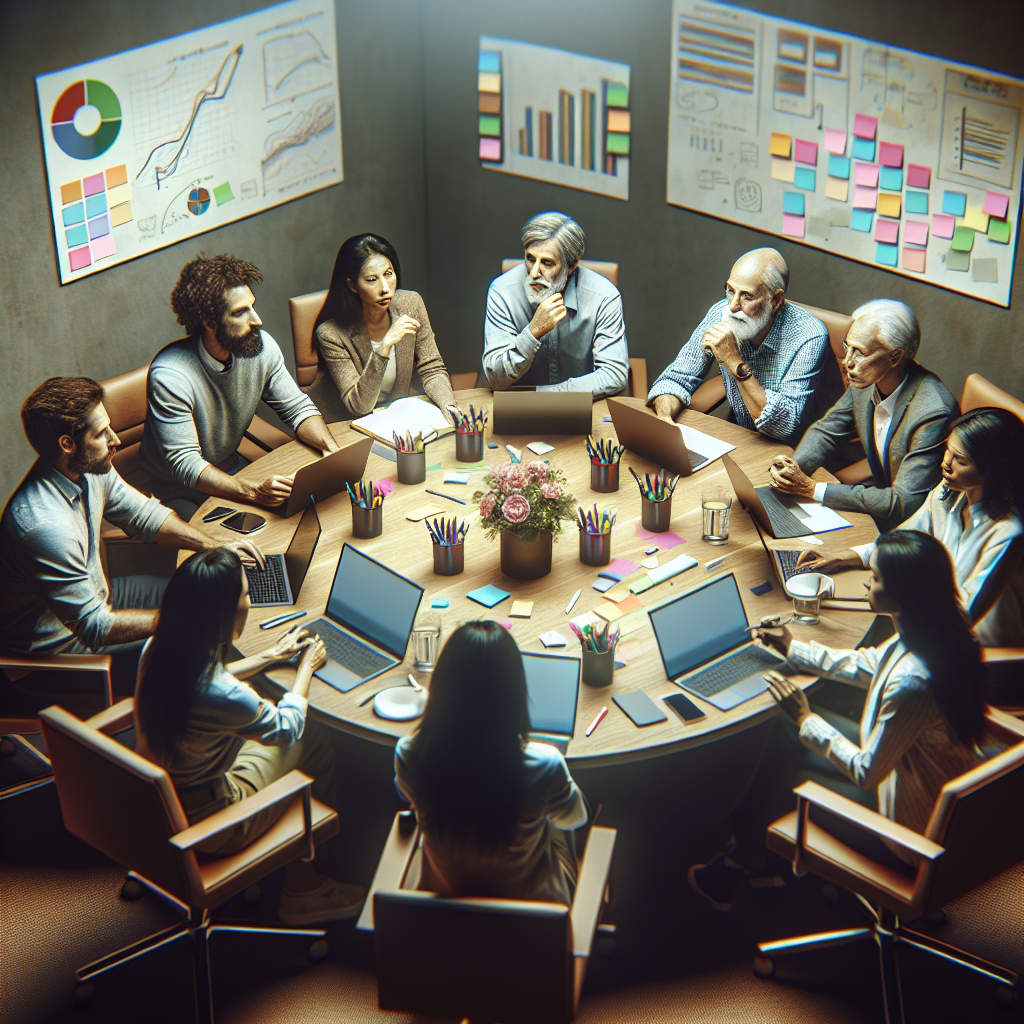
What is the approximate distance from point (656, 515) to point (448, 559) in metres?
0.68

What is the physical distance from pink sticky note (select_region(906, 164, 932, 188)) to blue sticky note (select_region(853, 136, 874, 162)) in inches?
7.0

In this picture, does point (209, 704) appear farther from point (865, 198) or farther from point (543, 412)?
point (865, 198)

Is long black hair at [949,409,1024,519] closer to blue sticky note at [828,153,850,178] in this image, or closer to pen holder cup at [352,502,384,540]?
pen holder cup at [352,502,384,540]

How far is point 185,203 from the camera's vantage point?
4594mm

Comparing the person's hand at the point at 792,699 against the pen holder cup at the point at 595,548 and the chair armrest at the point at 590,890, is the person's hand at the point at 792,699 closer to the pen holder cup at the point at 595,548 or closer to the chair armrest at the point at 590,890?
the chair armrest at the point at 590,890

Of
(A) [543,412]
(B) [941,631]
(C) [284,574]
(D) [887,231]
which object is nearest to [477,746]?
(B) [941,631]

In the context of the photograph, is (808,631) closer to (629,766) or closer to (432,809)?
(629,766)

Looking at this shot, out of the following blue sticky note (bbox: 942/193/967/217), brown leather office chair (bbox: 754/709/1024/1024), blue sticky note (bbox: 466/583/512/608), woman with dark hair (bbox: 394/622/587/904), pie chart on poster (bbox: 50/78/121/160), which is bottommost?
brown leather office chair (bbox: 754/709/1024/1024)

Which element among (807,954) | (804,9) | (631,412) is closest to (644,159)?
(804,9)

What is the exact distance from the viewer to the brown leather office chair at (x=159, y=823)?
2217 millimetres

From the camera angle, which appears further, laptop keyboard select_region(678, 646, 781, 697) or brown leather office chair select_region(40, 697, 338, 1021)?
laptop keyboard select_region(678, 646, 781, 697)

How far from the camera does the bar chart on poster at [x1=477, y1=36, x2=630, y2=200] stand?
5.16 meters

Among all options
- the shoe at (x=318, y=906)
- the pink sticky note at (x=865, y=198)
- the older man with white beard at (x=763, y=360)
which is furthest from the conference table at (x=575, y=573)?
the pink sticky note at (x=865, y=198)

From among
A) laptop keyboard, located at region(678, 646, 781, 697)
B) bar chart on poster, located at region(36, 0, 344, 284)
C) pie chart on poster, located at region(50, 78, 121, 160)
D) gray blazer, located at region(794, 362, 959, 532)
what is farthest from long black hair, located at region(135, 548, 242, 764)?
pie chart on poster, located at region(50, 78, 121, 160)
